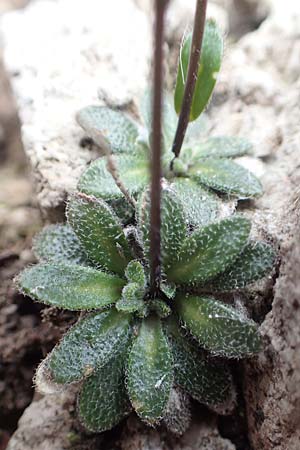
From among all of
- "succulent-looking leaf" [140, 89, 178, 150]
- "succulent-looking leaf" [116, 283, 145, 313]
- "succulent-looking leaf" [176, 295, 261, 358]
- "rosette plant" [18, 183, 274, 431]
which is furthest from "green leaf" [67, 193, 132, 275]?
"succulent-looking leaf" [140, 89, 178, 150]

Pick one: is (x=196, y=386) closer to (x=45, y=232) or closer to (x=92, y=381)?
(x=92, y=381)

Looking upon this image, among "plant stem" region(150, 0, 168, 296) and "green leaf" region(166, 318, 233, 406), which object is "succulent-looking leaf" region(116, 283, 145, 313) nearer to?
"plant stem" region(150, 0, 168, 296)

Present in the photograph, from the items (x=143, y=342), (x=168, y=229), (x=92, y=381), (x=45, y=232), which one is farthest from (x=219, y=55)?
(x=92, y=381)

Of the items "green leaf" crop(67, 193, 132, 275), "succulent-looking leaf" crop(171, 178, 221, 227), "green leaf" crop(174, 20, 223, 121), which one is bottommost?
"green leaf" crop(67, 193, 132, 275)

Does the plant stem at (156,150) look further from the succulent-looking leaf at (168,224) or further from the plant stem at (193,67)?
the plant stem at (193,67)

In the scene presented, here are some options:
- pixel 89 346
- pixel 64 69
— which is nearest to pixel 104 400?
pixel 89 346

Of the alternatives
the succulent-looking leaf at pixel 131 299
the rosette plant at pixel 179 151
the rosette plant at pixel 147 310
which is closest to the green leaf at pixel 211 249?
the rosette plant at pixel 147 310
